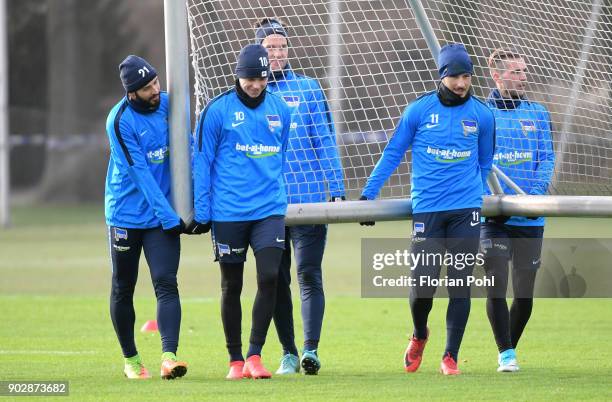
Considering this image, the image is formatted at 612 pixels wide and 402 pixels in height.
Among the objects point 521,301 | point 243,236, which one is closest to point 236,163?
point 243,236

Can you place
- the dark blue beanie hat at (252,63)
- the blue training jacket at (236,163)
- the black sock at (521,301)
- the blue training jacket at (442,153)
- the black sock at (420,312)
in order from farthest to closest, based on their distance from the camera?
the black sock at (521,301)
the black sock at (420,312)
the blue training jacket at (442,153)
the blue training jacket at (236,163)
the dark blue beanie hat at (252,63)

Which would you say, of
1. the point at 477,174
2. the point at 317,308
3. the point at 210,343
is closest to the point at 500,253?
the point at 477,174

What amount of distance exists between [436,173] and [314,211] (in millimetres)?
908

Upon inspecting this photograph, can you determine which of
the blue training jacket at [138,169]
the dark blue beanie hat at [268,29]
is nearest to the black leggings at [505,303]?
the dark blue beanie hat at [268,29]

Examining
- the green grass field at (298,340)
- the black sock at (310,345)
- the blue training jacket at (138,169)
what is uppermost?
the blue training jacket at (138,169)

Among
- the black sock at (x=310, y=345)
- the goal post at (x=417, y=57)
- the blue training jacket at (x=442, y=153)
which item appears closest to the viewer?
the blue training jacket at (x=442, y=153)

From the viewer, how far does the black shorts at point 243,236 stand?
848 centimetres

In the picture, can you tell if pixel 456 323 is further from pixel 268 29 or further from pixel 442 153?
pixel 268 29

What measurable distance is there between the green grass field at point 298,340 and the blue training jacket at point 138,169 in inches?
44.3

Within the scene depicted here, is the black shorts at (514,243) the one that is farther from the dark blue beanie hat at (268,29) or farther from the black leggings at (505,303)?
the dark blue beanie hat at (268,29)

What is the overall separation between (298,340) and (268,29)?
10.7ft

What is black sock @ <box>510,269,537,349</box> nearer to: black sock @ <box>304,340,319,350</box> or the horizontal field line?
black sock @ <box>304,340,319,350</box>

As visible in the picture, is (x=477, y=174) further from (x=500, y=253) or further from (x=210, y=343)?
(x=210, y=343)

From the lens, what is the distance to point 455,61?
863cm
